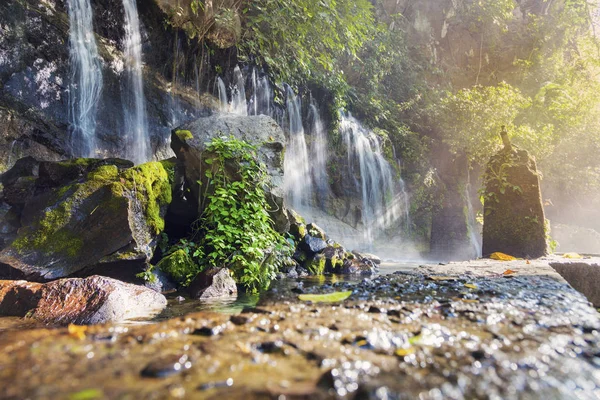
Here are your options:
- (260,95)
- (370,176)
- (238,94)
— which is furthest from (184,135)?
(370,176)

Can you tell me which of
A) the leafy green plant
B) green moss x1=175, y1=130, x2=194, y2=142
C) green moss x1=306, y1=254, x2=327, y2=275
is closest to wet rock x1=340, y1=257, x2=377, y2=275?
green moss x1=306, y1=254, x2=327, y2=275

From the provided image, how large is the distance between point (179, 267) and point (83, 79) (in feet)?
21.8

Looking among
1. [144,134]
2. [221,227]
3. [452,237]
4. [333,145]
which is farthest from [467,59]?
[221,227]

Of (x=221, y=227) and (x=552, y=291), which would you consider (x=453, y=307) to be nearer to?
(x=552, y=291)

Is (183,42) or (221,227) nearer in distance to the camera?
(221,227)

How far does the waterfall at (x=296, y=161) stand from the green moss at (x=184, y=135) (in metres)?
7.83

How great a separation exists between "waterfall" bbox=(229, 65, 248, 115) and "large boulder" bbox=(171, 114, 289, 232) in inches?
212

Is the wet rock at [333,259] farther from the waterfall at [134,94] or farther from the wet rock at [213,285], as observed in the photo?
the waterfall at [134,94]

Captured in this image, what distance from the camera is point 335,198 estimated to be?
1602cm

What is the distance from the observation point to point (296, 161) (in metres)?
14.5

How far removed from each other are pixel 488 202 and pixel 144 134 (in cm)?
876

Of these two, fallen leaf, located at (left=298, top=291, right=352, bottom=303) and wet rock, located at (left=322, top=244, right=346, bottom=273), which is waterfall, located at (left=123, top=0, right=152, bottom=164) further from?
fallen leaf, located at (left=298, top=291, right=352, bottom=303)

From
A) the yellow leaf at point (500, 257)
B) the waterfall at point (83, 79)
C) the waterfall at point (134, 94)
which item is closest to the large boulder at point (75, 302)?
the waterfall at point (83, 79)

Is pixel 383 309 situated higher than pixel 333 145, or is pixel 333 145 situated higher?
pixel 333 145
